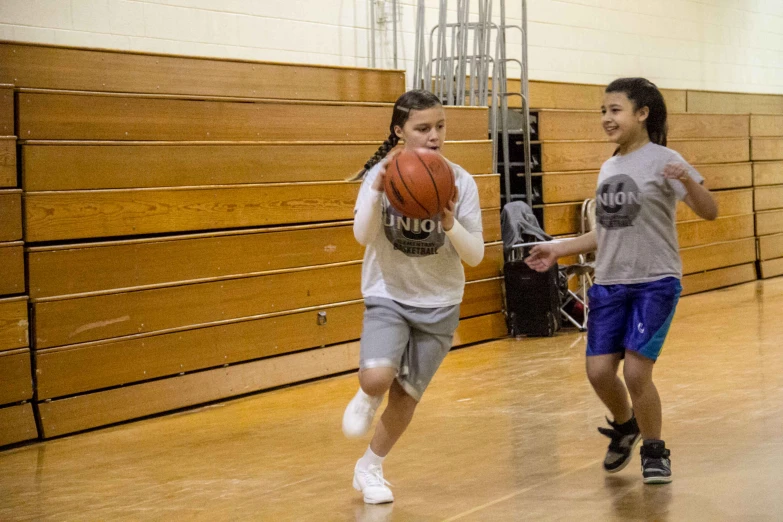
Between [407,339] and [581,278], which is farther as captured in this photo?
[581,278]

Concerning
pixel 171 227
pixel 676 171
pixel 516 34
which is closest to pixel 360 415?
pixel 676 171

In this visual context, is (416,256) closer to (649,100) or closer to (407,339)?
(407,339)

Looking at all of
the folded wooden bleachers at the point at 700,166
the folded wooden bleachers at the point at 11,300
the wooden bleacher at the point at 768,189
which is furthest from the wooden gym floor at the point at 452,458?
the wooden bleacher at the point at 768,189

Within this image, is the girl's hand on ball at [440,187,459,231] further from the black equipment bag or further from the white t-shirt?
the black equipment bag

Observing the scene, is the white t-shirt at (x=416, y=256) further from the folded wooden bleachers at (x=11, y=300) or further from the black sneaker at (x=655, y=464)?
the folded wooden bleachers at (x=11, y=300)

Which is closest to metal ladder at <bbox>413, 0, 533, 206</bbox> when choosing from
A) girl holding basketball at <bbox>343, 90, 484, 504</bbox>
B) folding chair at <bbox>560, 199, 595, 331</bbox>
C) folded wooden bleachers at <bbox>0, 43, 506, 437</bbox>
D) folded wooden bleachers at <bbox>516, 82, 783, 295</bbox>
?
folded wooden bleachers at <bbox>516, 82, 783, 295</bbox>

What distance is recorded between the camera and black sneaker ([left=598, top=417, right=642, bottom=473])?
10.5 feet

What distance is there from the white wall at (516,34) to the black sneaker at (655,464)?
10.9 ft

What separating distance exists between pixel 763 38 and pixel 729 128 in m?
1.94

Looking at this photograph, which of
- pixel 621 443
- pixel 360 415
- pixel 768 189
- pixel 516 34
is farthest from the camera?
pixel 768 189

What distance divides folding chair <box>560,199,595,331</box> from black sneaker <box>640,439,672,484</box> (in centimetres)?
334

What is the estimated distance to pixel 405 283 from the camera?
2.91 meters

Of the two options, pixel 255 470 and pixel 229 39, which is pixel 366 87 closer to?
pixel 229 39

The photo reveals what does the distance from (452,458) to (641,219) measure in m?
1.11
